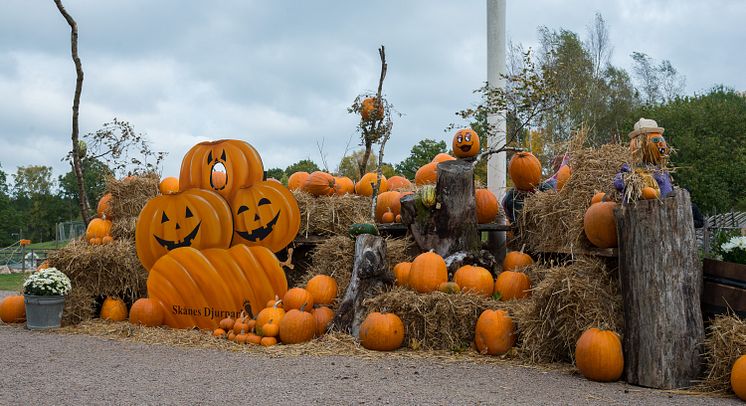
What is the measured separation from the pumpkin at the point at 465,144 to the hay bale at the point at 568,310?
110 inches

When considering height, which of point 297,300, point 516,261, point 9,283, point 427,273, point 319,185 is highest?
point 319,185

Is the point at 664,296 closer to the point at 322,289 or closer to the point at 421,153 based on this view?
the point at 322,289

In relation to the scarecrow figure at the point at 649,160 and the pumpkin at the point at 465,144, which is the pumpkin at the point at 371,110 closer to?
the pumpkin at the point at 465,144

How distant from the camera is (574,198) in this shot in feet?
23.4

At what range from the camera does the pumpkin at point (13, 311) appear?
29.2 ft

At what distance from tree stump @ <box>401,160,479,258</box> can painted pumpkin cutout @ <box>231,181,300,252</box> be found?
152cm

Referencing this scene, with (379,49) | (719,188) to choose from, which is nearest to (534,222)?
(379,49)

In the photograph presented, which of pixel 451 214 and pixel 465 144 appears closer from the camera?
pixel 451 214

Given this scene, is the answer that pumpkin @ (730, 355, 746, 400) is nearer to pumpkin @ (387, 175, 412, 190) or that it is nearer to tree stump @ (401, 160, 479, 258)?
tree stump @ (401, 160, 479, 258)

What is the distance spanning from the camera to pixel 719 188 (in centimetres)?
2675

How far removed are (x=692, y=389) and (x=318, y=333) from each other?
146 inches

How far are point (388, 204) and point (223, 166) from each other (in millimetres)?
2143

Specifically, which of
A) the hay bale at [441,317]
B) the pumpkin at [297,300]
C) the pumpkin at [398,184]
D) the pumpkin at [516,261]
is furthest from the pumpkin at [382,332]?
the pumpkin at [398,184]

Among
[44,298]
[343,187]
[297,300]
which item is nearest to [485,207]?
[343,187]
